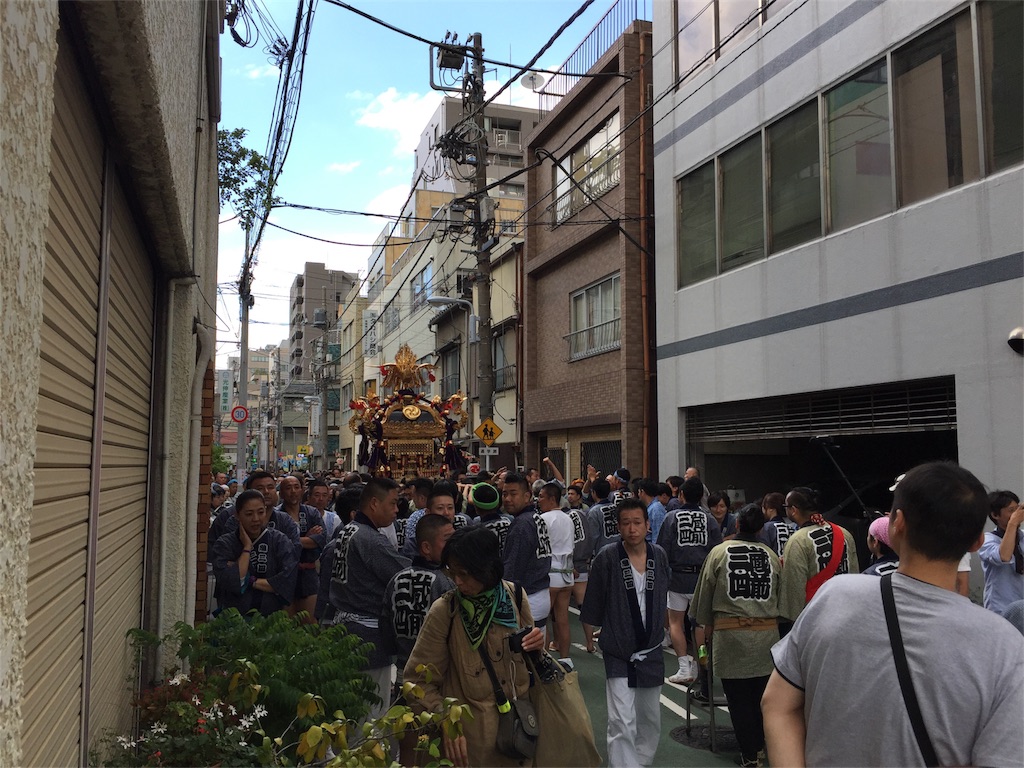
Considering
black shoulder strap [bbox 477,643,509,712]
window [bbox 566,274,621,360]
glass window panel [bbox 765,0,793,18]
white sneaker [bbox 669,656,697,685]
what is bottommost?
white sneaker [bbox 669,656,697,685]

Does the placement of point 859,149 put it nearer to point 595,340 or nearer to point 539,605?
point 539,605

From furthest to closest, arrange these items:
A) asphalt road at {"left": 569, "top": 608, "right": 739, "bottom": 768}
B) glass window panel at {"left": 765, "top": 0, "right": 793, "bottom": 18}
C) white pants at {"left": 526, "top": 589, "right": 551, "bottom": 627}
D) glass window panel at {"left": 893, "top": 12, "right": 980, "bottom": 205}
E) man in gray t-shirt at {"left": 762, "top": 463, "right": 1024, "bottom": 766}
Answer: glass window panel at {"left": 765, "top": 0, "right": 793, "bottom": 18} → glass window panel at {"left": 893, "top": 12, "right": 980, "bottom": 205} → white pants at {"left": 526, "top": 589, "right": 551, "bottom": 627} → asphalt road at {"left": 569, "top": 608, "right": 739, "bottom": 768} → man in gray t-shirt at {"left": 762, "top": 463, "right": 1024, "bottom": 766}

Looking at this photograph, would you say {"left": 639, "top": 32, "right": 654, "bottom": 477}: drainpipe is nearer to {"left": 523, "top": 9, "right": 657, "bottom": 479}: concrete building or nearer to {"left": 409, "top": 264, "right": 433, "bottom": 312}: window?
{"left": 523, "top": 9, "right": 657, "bottom": 479}: concrete building

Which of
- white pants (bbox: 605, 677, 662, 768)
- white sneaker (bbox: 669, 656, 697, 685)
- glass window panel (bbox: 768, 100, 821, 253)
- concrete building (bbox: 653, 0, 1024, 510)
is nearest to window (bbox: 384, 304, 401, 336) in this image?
concrete building (bbox: 653, 0, 1024, 510)

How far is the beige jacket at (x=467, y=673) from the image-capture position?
13.0 feet

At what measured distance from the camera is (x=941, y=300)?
9.92m

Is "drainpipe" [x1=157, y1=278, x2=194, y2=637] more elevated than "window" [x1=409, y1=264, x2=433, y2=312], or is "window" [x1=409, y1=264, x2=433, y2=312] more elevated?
"window" [x1=409, y1=264, x2=433, y2=312]

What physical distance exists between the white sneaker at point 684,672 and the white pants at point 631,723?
262cm

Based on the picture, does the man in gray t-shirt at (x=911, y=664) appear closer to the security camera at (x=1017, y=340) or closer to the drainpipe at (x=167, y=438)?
the drainpipe at (x=167, y=438)

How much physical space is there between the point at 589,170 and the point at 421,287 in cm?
2005

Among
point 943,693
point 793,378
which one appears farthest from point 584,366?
point 943,693

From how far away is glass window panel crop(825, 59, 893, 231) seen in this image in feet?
36.2

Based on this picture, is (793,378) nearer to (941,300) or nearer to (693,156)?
(941,300)

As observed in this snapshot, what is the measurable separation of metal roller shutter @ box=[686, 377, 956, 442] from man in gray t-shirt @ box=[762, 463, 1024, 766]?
28.1 ft
